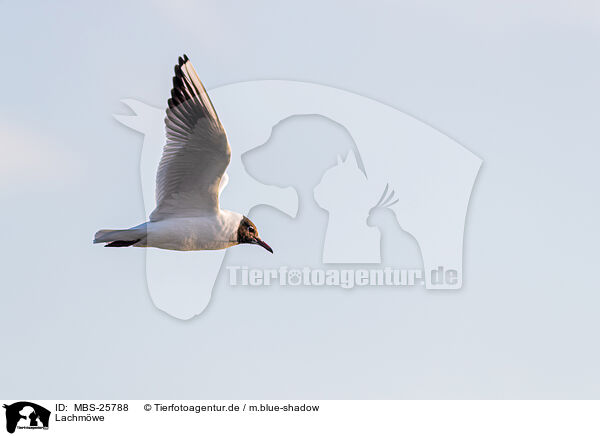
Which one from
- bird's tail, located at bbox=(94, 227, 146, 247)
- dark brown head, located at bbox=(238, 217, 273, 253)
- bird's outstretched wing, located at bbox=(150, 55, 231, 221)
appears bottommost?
bird's tail, located at bbox=(94, 227, 146, 247)

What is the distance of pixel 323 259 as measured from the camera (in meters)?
5.32

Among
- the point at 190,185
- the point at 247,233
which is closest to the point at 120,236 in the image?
the point at 190,185

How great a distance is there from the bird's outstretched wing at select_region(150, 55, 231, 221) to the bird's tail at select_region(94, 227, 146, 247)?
13 centimetres

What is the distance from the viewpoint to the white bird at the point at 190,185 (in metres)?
3.30

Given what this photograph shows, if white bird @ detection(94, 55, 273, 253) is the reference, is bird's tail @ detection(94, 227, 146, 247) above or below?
below

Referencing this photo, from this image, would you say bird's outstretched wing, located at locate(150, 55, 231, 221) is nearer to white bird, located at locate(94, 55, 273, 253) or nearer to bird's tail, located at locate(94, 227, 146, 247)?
white bird, located at locate(94, 55, 273, 253)

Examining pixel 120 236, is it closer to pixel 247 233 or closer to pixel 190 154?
pixel 190 154

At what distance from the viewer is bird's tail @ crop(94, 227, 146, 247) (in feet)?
11.1

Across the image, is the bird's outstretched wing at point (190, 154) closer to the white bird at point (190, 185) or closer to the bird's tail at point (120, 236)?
the white bird at point (190, 185)

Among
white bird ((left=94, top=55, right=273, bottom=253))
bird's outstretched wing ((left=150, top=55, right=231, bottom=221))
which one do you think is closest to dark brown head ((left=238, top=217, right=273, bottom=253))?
white bird ((left=94, top=55, right=273, bottom=253))

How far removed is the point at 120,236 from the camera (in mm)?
3416

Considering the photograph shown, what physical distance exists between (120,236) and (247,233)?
531 millimetres
